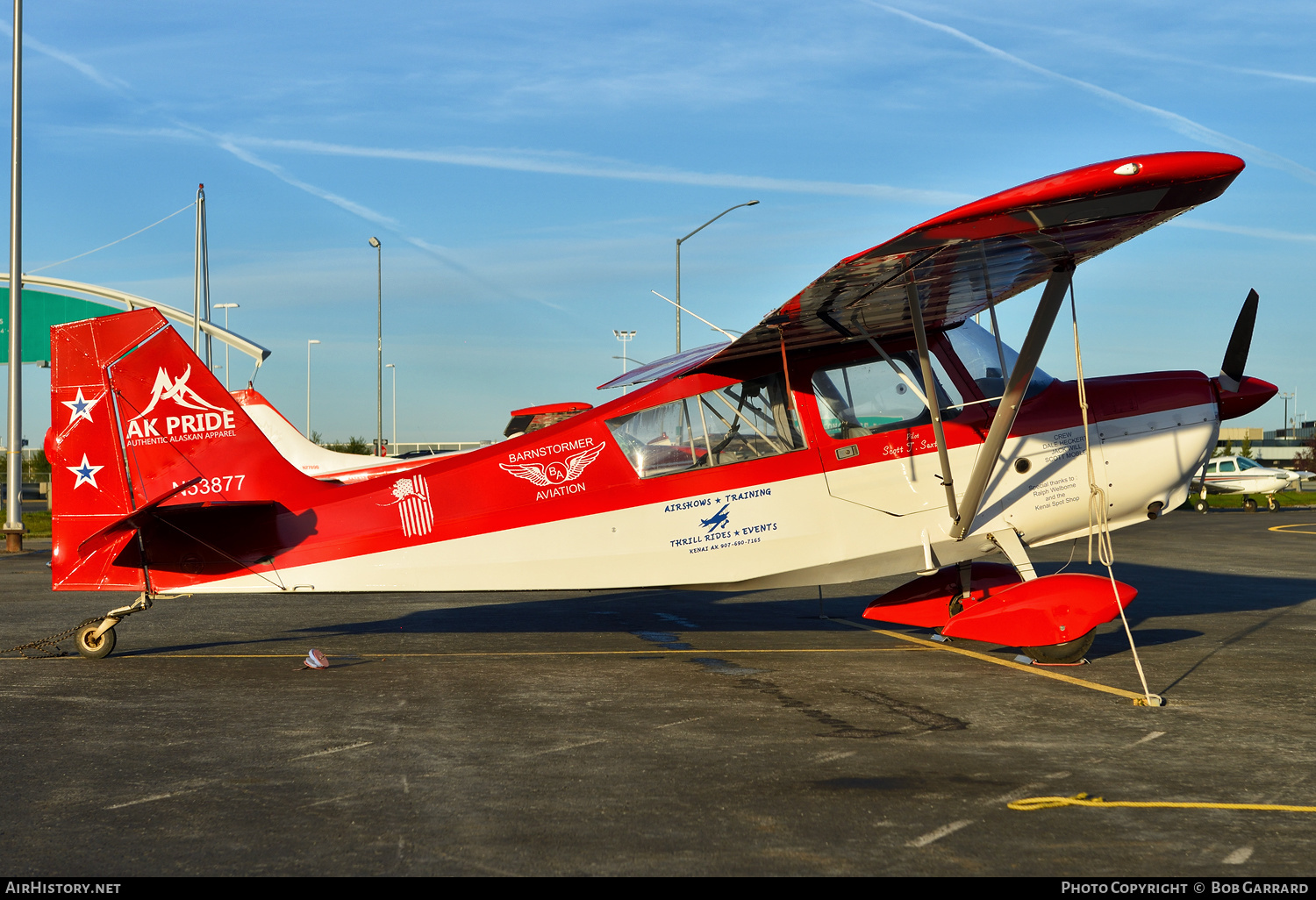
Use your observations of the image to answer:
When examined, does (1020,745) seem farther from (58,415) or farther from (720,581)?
(58,415)

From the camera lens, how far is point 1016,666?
8.34m

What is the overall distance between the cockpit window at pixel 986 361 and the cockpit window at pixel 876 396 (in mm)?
297

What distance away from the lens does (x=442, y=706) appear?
22.7 ft

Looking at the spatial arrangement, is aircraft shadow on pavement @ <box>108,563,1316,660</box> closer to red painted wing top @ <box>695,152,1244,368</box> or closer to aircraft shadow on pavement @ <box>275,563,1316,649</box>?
aircraft shadow on pavement @ <box>275,563,1316,649</box>

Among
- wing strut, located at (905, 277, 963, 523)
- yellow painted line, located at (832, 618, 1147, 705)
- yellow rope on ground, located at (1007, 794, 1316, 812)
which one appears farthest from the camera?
wing strut, located at (905, 277, 963, 523)

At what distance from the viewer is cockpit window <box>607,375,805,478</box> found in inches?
346

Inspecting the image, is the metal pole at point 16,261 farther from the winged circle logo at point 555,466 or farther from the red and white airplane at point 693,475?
the winged circle logo at point 555,466

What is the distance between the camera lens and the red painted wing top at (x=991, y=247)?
598 centimetres

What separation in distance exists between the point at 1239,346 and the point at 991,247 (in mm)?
3337

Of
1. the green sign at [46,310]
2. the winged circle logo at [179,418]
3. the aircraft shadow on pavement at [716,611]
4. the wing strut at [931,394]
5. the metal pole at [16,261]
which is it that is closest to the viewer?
the wing strut at [931,394]

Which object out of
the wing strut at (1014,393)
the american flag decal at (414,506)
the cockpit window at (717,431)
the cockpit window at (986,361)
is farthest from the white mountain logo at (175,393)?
the cockpit window at (986,361)

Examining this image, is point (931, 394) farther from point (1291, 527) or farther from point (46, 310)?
point (46, 310)

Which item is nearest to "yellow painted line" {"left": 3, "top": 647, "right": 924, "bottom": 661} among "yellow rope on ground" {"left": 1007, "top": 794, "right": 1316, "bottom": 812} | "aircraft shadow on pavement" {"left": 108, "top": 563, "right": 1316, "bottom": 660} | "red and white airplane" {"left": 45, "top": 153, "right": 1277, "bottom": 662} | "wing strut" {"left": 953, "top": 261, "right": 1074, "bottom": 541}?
"aircraft shadow on pavement" {"left": 108, "top": 563, "right": 1316, "bottom": 660}

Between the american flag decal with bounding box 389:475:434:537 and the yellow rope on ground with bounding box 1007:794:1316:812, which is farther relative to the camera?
the american flag decal with bounding box 389:475:434:537
